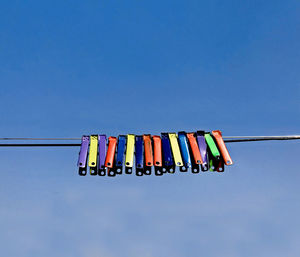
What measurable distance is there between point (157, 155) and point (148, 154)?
16 cm

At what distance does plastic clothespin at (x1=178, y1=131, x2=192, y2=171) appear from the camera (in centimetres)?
755

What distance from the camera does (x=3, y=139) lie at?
780cm

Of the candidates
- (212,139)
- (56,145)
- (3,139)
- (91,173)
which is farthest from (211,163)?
(3,139)

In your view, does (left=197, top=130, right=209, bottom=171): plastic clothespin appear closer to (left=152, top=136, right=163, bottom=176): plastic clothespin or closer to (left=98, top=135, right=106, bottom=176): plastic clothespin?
(left=152, top=136, right=163, bottom=176): plastic clothespin

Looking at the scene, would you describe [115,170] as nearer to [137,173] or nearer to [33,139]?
[137,173]

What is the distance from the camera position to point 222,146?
776cm

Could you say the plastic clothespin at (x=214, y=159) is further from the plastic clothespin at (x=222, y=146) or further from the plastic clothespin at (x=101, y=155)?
the plastic clothespin at (x=101, y=155)

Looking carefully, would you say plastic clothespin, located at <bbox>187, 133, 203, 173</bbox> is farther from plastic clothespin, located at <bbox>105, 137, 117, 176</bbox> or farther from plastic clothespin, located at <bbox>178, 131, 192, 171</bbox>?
plastic clothespin, located at <bbox>105, 137, 117, 176</bbox>

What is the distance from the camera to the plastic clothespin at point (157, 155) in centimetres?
751

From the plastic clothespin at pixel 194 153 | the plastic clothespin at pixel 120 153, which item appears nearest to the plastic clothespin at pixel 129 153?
the plastic clothespin at pixel 120 153

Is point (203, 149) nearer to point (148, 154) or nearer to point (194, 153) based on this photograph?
point (194, 153)

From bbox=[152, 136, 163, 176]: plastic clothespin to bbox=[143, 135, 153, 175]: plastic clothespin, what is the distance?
70 millimetres

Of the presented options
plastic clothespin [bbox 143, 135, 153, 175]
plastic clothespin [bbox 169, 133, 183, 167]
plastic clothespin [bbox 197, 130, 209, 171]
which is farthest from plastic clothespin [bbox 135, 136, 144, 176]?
plastic clothespin [bbox 197, 130, 209, 171]

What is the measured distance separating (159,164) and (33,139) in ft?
7.25
